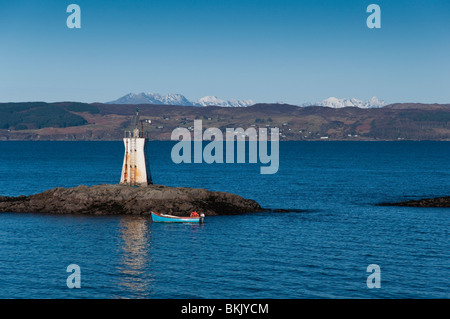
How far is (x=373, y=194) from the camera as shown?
99.4 metres

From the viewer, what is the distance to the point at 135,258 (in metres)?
48.0

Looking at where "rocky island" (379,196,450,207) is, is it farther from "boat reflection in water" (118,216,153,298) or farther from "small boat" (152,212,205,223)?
"boat reflection in water" (118,216,153,298)

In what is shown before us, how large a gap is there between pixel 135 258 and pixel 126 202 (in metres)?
22.1

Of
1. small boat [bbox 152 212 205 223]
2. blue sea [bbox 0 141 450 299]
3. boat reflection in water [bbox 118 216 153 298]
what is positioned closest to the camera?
blue sea [bbox 0 141 450 299]

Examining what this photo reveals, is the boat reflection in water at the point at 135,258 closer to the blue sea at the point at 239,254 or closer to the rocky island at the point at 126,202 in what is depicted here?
the blue sea at the point at 239,254

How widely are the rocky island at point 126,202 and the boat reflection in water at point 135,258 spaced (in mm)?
2766

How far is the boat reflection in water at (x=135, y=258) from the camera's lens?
129ft

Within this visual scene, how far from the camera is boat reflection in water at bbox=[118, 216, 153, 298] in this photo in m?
39.4

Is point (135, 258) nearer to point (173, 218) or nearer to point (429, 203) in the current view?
point (173, 218)

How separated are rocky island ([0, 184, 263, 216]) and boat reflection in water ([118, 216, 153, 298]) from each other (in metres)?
2.77

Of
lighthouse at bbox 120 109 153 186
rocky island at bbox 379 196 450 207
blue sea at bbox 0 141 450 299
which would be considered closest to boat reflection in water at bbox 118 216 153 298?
blue sea at bbox 0 141 450 299

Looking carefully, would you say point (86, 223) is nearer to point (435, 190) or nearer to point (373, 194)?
point (373, 194)

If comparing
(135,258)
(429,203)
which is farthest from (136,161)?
(429,203)

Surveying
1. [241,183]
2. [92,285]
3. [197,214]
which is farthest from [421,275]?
[241,183]
